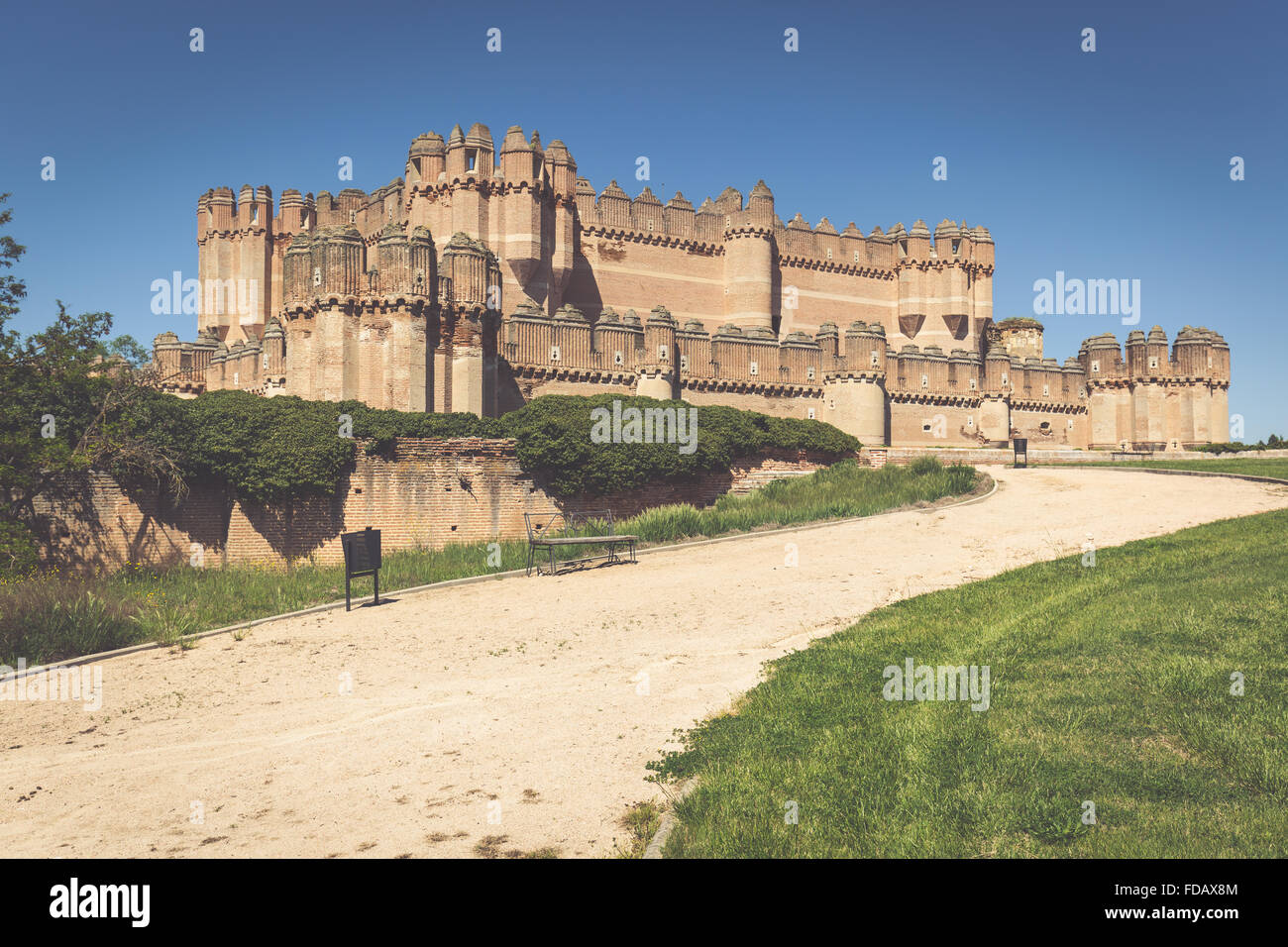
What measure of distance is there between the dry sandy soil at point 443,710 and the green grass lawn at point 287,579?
113 centimetres

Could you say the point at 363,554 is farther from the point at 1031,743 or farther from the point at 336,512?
the point at 1031,743

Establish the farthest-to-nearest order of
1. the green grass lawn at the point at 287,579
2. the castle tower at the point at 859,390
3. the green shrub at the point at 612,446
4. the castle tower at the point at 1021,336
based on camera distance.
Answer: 1. the castle tower at the point at 1021,336
2. the castle tower at the point at 859,390
3. the green shrub at the point at 612,446
4. the green grass lawn at the point at 287,579

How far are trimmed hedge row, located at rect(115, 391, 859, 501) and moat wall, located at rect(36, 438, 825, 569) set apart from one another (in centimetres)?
46

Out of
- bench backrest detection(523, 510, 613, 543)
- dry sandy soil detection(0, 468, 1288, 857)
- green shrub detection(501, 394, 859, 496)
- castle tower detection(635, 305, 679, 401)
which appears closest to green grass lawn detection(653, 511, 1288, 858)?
dry sandy soil detection(0, 468, 1288, 857)

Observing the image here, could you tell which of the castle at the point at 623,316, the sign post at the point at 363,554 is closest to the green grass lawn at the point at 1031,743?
the sign post at the point at 363,554

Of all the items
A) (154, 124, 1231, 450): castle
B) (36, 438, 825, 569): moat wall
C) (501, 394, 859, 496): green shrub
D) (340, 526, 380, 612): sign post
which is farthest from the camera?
(154, 124, 1231, 450): castle

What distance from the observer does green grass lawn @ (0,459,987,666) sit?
1220 centimetres

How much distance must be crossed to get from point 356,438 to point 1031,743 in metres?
18.8

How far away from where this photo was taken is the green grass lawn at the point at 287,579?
12.2 metres

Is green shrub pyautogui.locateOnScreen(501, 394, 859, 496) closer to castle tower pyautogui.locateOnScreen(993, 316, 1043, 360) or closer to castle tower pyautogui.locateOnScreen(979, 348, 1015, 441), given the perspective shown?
castle tower pyautogui.locateOnScreen(979, 348, 1015, 441)

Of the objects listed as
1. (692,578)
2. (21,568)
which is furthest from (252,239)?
(692,578)

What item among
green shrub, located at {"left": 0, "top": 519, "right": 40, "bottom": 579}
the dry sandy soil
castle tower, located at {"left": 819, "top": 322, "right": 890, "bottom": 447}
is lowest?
the dry sandy soil

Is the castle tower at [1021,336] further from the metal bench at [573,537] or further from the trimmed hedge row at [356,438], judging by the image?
the metal bench at [573,537]
